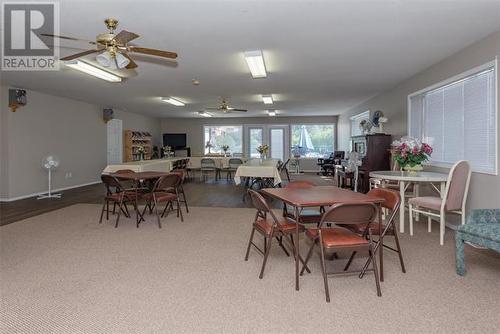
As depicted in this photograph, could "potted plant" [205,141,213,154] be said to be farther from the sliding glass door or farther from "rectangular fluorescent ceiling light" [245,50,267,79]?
"rectangular fluorescent ceiling light" [245,50,267,79]

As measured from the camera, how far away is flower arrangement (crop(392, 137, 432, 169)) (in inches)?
166

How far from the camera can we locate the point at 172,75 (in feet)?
18.5

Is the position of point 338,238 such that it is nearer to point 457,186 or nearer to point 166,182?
point 457,186

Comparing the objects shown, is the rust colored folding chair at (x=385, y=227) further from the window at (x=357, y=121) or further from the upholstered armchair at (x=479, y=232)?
the window at (x=357, y=121)

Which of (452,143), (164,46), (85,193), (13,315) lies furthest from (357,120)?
(13,315)

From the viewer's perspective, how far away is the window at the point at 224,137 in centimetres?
1370

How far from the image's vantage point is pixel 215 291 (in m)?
2.42

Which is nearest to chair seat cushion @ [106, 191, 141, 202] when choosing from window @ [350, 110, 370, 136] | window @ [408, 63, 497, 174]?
window @ [408, 63, 497, 174]

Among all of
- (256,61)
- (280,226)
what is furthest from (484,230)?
(256,61)

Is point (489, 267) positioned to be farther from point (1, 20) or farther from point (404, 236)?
point (1, 20)

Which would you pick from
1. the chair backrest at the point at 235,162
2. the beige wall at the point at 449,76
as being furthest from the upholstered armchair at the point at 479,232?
the chair backrest at the point at 235,162

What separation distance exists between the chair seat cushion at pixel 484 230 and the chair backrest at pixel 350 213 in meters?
1.05

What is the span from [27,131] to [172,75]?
12.6 feet

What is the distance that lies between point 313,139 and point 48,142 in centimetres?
971
